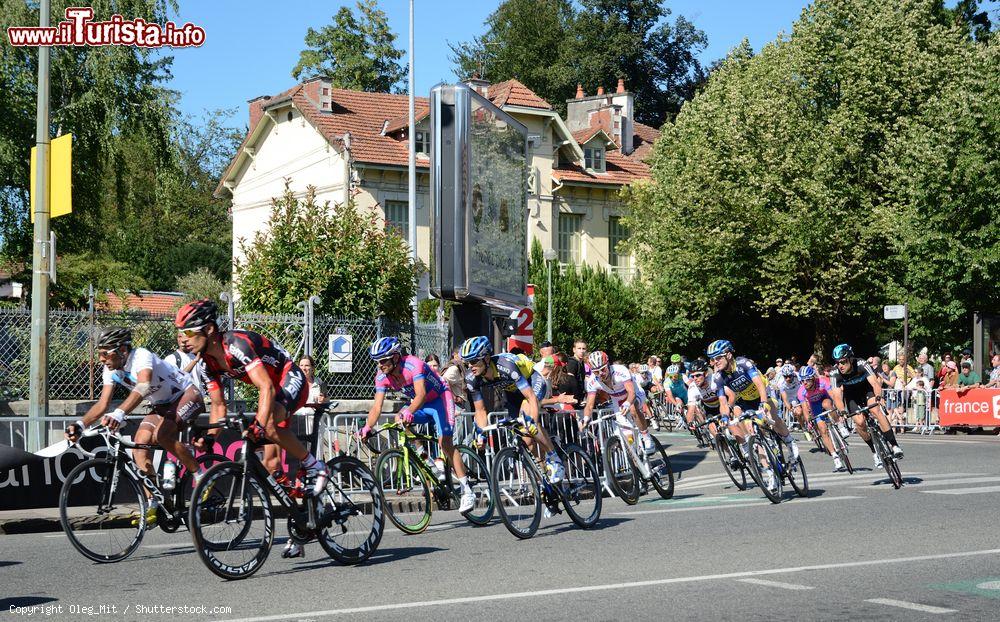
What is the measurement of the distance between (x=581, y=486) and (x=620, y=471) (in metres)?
2.46

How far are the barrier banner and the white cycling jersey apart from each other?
2461cm

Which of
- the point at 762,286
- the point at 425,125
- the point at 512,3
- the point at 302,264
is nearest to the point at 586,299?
the point at 762,286

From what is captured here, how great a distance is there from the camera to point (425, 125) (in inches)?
2002

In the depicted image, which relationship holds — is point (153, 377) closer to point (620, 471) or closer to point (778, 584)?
point (778, 584)

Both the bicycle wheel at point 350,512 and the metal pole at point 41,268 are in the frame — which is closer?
the bicycle wheel at point 350,512

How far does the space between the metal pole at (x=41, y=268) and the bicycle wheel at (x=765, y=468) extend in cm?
821

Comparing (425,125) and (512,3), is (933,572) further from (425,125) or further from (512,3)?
(512,3)

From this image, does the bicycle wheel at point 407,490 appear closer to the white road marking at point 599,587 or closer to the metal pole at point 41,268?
the white road marking at point 599,587

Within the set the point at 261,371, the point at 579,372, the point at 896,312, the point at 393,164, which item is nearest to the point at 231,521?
the point at 261,371

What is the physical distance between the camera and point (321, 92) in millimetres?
51562

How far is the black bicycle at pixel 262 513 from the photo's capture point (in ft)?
27.8

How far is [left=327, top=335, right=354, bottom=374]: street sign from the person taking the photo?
18484mm

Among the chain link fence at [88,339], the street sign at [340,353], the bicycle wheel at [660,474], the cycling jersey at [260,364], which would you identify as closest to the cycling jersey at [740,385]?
the bicycle wheel at [660,474]

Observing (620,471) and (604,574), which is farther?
(620,471)
